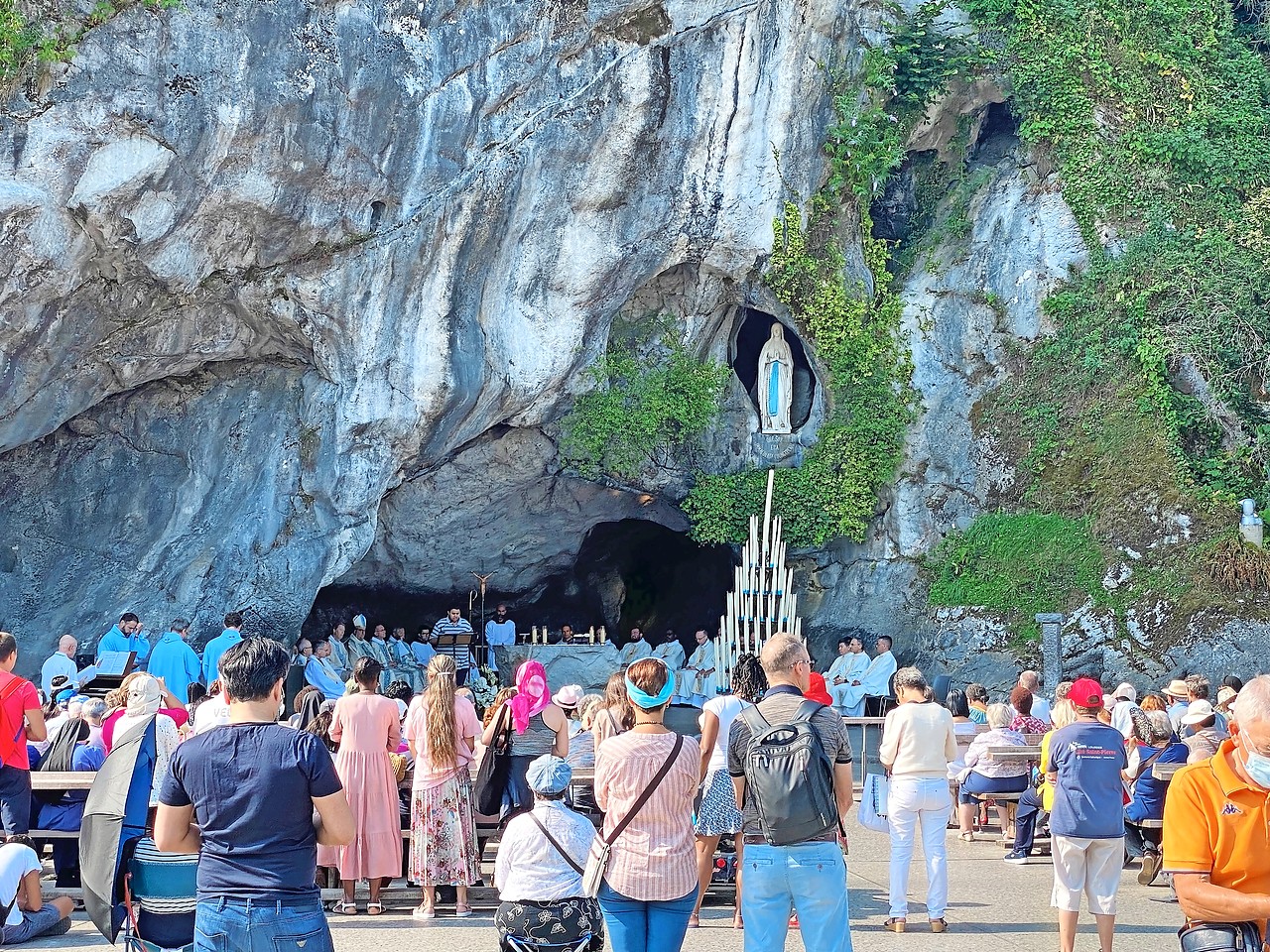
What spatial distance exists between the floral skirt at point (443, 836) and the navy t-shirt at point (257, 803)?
128 inches

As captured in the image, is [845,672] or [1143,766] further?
[845,672]

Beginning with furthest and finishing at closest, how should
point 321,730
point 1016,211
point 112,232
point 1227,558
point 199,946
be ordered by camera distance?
point 1016,211
point 1227,558
point 112,232
point 321,730
point 199,946

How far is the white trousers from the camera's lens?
6668 millimetres

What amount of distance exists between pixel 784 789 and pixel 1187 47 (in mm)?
17245

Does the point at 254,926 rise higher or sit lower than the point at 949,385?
lower

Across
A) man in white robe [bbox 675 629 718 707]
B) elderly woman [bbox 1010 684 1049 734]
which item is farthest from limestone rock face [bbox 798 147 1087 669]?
elderly woman [bbox 1010 684 1049 734]

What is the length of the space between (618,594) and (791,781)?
18.4m

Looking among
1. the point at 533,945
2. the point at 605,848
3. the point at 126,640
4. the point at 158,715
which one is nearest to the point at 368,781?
the point at 158,715

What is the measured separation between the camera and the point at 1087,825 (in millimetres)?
5965

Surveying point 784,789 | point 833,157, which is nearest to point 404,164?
point 833,157

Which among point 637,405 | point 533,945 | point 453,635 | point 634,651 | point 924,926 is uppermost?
point 637,405

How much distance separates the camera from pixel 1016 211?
1895 centimetres

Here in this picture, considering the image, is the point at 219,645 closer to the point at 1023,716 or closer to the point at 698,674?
the point at 698,674

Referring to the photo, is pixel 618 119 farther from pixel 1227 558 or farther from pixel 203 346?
pixel 1227 558
